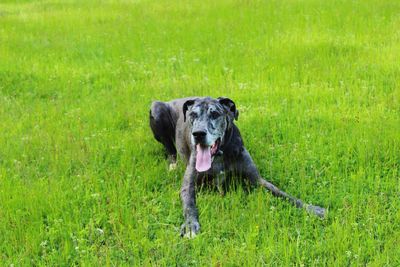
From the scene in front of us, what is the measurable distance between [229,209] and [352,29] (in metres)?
8.00

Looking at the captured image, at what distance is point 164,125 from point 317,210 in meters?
2.90

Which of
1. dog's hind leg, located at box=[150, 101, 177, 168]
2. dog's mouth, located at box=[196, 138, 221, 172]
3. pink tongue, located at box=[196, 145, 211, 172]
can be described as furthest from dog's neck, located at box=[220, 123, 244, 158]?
dog's hind leg, located at box=[150, 101, 177, 168]

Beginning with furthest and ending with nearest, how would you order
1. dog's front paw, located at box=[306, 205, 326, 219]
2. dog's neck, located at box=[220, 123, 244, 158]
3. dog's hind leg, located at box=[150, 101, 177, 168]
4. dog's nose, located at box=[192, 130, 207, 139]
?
dog's hind leg, located at box=[150, 101, 177, 168]
dog's neck, located at box=[220, 123, 244, 158]
dog's nose, located at box=[192, 130, 207, 139]
dog's front paw, located at box=[306, 205, 326, 219]

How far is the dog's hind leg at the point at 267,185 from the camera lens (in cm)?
582

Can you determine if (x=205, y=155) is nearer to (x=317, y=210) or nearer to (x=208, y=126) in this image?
(x=208, y=126)

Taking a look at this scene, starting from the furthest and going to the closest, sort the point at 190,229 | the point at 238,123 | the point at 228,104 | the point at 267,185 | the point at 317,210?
the point at 238,123 < the point at 228,104 < the point at 267,185 < the point at 317,210 < the point at 190,229

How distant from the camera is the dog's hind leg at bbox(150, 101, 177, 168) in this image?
790 cm

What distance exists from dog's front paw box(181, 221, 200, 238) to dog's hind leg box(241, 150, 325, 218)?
107 cm

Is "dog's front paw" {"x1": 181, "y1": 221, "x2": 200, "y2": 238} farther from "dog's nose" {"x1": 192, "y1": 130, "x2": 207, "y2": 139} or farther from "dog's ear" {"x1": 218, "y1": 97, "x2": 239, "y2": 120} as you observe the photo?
"dog's ear" {"x1": 218, "y1": 97, "x2": 239, "y2": 120}

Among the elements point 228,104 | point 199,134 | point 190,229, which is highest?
point 228,104

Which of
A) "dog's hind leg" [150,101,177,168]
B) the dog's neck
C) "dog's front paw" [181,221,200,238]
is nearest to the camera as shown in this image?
"dog's front paw" [181,221,200,238]

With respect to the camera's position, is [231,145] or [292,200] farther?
[231,145]

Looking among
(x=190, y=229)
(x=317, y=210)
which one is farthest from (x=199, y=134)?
(x=317, y=210)

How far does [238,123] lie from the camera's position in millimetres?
8219
